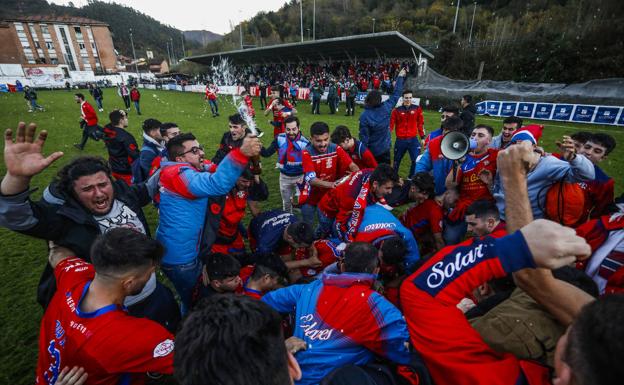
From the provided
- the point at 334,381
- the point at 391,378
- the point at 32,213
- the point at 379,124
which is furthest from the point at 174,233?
the point at 379,124

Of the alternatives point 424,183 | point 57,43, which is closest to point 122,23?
point 57,43

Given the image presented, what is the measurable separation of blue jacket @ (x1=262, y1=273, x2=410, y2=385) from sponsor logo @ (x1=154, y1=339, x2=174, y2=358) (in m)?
0.81

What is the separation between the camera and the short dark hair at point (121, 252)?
1814mm

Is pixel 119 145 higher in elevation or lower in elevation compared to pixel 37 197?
higher

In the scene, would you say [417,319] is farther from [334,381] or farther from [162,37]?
[162,37]

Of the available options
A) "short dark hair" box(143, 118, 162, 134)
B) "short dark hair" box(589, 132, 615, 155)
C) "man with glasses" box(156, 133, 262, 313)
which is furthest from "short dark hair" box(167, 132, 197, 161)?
"short dark hair" box(589, 132, 615, 155)

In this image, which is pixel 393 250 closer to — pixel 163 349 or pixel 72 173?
pixel 163 349

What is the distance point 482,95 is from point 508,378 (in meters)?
21.1

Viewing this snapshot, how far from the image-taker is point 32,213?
2129 millimetres

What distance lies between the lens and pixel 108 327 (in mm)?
1662

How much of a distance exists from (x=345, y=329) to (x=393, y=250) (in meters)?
1.28

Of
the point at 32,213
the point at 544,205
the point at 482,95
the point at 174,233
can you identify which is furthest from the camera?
the point at 482,95

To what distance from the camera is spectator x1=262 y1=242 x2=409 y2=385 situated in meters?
1.92

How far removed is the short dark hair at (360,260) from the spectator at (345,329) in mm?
123
